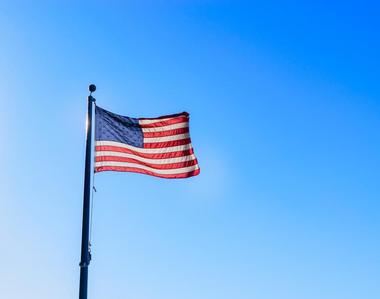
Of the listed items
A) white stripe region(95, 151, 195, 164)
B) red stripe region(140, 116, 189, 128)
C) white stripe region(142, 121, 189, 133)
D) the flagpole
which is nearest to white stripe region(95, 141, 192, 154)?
white stripe region(95, 151, 195, 164)

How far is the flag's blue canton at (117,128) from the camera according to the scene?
13.3 meters

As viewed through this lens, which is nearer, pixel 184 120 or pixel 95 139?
pixel 95 139

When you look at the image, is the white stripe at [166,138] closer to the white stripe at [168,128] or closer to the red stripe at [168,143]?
the red stripe at [168,143]

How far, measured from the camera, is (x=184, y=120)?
15.0 meters

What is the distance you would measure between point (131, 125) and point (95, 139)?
4.41 feet

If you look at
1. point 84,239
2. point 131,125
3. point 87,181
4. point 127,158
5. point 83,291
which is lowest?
point 83,291

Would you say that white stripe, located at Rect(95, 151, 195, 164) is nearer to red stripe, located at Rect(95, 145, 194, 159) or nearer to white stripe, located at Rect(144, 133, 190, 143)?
red stripe, located at Rect(95, 145, 194, 159)

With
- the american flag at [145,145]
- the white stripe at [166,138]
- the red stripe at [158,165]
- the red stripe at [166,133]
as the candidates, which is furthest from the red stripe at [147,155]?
the red stripe at [166,133]

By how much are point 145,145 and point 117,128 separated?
0.96 m

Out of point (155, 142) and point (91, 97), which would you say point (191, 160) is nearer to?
point (155, 142)

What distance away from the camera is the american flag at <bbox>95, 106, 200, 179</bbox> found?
1339 cm

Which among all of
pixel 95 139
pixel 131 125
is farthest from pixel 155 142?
pixel 95 139

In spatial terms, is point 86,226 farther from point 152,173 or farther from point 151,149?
point 151,149

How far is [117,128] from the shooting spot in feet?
45.5
